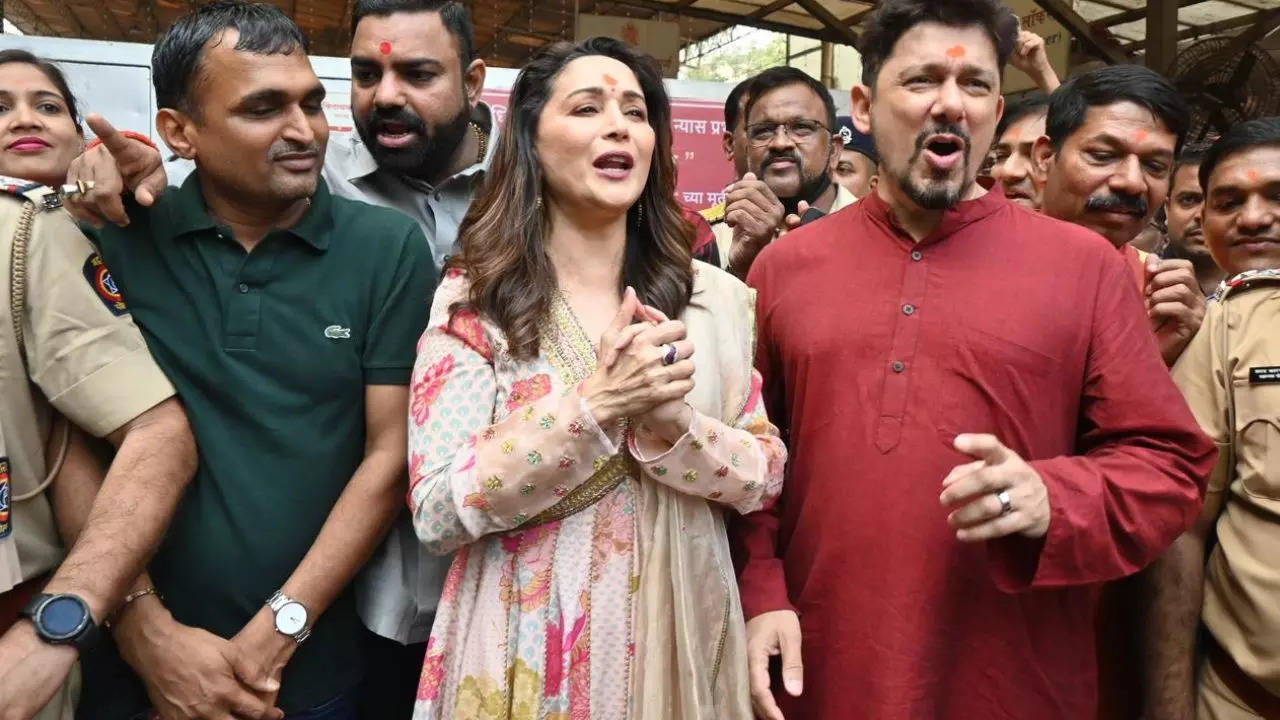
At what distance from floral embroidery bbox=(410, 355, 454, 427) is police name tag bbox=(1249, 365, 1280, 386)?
1.64 m

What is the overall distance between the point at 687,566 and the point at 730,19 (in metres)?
8.17

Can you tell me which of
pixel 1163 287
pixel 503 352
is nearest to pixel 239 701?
pixel 503 352

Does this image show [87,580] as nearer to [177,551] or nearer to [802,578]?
[177,551]

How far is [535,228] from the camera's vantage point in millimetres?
1806

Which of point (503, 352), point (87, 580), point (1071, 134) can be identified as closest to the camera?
point (87, 580)

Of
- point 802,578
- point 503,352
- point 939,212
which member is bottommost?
point 802,578

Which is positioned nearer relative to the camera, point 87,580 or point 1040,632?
point 87,580

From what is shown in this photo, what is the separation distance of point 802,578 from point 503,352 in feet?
2.42

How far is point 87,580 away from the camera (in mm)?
1570

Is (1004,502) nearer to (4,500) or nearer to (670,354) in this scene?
(670,354)

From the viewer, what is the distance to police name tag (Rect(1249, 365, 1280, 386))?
77.9 inches

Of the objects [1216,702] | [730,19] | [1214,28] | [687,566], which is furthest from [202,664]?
[1214,28]

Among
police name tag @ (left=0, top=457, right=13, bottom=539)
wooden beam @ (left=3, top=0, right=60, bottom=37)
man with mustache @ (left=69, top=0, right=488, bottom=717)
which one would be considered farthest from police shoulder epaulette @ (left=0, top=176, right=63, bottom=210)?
wooden beam @ (left=3, top=0, right=60, bottom=37)

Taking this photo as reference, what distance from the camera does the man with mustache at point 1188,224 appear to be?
10.9 feet
